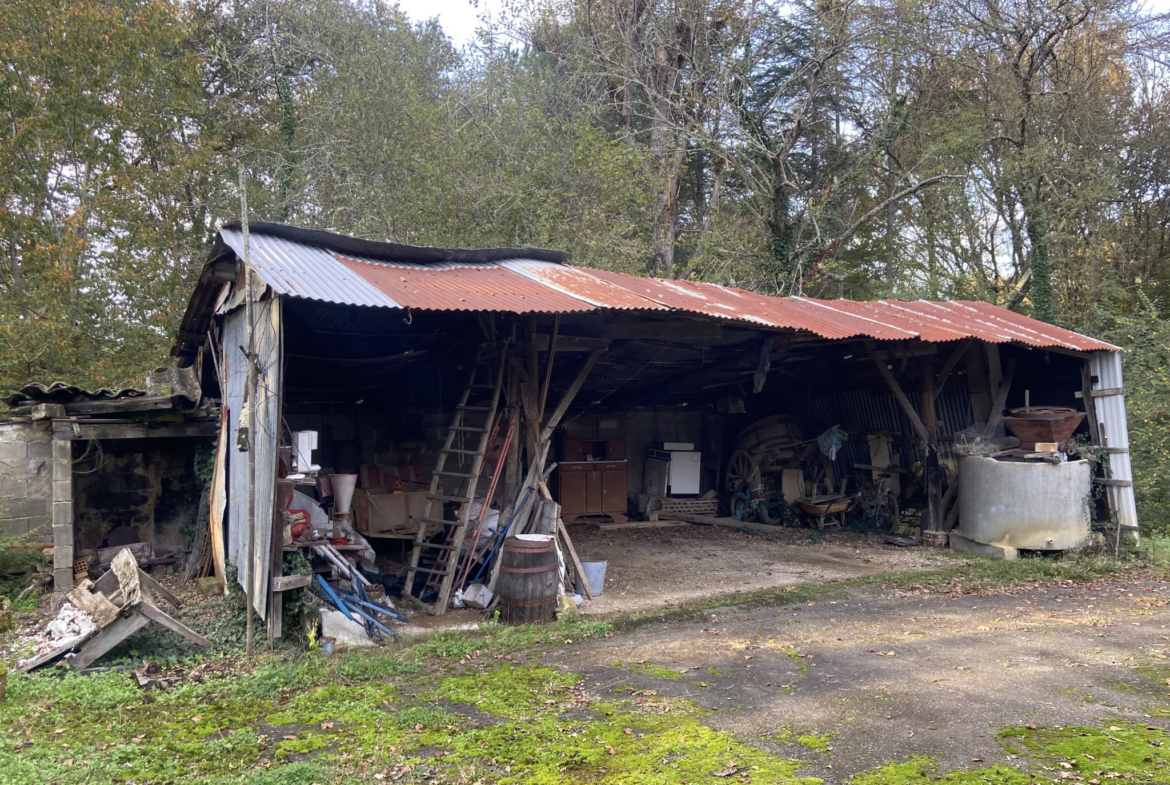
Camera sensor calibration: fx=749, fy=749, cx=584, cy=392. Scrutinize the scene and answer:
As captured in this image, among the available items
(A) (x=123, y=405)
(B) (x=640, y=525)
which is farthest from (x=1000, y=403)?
(A) (x=123, y=405)

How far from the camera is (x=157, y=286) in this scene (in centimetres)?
1393

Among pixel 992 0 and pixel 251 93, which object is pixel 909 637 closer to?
pixel 992 0

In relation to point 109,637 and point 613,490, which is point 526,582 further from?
point 613,490

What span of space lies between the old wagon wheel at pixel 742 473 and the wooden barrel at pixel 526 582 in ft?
23.2

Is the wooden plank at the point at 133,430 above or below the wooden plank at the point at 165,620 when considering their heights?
above

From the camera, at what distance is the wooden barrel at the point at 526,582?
22.3ft

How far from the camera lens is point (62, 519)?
782cm

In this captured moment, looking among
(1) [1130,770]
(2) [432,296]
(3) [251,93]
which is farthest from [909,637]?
(3) [251,93]

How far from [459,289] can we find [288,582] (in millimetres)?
2951

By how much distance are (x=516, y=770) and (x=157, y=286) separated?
13.2m

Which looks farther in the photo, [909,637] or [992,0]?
[992,0]

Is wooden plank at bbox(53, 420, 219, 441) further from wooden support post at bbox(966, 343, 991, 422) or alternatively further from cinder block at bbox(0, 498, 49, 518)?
wooden support post at bbox(966, 343, 991, 422)

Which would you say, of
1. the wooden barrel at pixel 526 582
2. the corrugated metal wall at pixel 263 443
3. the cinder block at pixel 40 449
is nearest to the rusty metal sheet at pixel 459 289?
the corrugated metal wall at pixel 263 443

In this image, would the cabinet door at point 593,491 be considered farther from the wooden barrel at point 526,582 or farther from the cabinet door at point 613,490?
the wooden barrel at point 526,582
